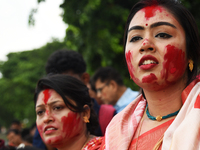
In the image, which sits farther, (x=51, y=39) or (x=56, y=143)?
(x=51, y=39)

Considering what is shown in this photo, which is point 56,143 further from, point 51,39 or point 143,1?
point 51,39

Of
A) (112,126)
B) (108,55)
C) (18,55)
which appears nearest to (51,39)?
(18,55)

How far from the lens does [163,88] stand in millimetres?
1985

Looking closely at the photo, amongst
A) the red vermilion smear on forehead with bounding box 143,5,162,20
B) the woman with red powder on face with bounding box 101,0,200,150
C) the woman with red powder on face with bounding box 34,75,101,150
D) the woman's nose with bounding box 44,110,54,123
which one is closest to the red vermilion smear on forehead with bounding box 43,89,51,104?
the woman with red powder on face with bounding box 34,75,101,150

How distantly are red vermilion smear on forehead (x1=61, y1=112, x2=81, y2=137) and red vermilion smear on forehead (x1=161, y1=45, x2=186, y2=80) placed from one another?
3.83 ft

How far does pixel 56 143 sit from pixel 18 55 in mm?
29217

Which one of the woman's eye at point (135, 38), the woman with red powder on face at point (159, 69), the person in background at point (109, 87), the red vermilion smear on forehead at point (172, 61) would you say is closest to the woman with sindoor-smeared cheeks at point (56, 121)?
the woman with red powder on face at point (159, 69)

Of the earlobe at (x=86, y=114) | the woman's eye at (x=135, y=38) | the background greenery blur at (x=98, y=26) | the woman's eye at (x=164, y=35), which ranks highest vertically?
the background greenery blur at (x=98, y=26)

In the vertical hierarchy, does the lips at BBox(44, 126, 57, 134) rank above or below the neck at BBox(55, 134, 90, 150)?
above

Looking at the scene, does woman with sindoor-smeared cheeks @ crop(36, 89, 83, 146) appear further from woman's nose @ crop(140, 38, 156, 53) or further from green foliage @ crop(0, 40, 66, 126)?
green foliage @ crop(0, 40, 66, 126)

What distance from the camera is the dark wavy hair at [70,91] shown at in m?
2.80

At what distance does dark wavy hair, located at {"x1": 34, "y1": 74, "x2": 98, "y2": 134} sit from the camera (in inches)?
110

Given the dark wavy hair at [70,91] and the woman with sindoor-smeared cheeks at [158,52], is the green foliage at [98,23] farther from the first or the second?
the woman with sindoor-smeared cheeks at [158,52]

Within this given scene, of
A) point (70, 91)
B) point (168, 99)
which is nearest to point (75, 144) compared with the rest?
point (70, 91)
